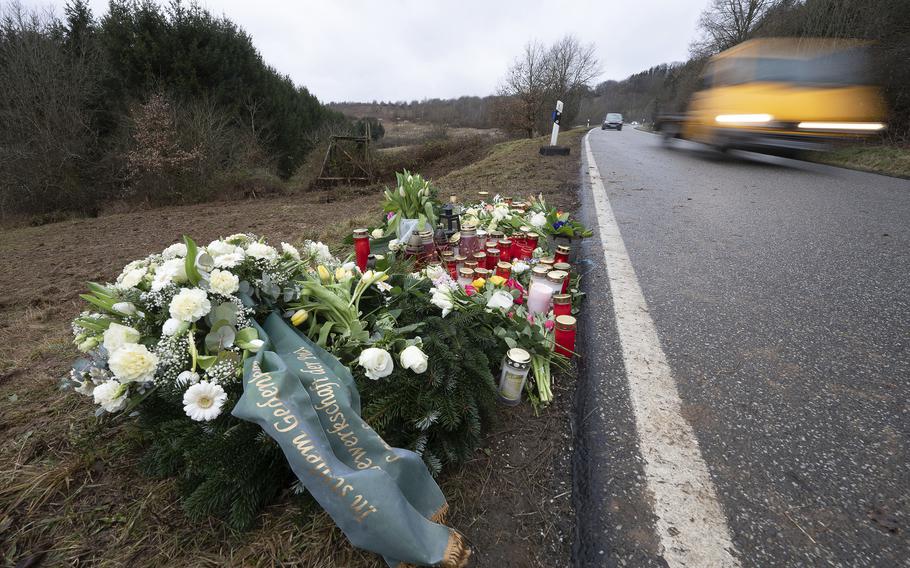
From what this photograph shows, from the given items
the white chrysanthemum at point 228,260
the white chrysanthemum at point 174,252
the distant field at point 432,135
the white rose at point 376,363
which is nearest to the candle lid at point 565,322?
the white rose at point 376,363

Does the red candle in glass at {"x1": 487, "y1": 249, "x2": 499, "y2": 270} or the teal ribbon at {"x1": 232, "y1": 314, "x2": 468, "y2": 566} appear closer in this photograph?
the teal ribbon at {"x1": 232, "y1": 314, "x2": 468, "y2": 566}

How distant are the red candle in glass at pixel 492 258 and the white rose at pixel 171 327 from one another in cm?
176

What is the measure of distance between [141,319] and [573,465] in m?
1.68

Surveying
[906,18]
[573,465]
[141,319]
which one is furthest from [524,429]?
[906,18]

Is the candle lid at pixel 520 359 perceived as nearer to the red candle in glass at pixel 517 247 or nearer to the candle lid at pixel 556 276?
the candle lid at pixel 556 276

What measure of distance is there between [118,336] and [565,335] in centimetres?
178

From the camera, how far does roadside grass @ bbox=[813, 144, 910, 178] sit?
20.7 ft

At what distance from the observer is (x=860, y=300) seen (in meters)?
2.07

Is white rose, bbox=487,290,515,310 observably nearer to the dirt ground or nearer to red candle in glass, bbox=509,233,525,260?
the dirt ground

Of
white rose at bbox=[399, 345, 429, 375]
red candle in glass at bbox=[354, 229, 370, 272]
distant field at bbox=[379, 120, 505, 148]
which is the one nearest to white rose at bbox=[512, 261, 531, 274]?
red candle in glass at bbox=[354, 229, 370, 272]

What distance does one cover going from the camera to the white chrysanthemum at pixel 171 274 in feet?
4.76

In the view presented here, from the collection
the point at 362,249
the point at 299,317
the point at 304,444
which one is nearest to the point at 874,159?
the point at 362,249

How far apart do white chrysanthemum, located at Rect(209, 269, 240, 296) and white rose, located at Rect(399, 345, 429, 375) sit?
0.74 meters

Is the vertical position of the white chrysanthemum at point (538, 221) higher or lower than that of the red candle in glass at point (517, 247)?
higher
